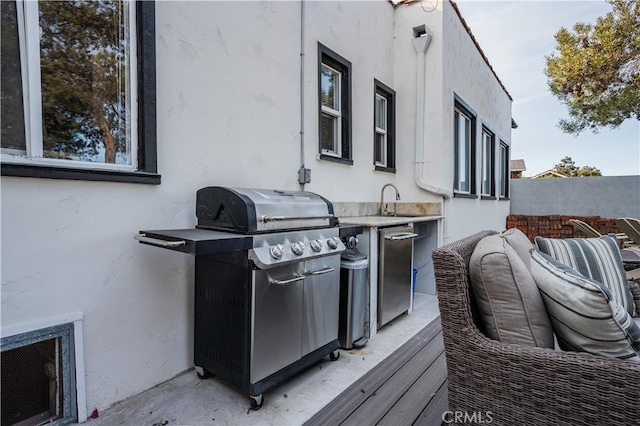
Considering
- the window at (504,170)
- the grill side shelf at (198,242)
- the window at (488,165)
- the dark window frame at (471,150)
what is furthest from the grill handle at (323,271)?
the window at (504,170)

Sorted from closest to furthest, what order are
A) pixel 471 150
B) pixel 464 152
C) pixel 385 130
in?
pixel 385 130
pixel 464 152
pixel 471 150

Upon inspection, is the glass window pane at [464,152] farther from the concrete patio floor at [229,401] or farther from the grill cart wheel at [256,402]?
the grill cart wheel at [256,402]

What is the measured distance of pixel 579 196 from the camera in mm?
9219

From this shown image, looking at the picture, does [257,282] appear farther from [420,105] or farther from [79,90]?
[420,105]

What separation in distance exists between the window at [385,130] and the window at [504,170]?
5.41 meters

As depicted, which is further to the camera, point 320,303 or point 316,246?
point 320,303

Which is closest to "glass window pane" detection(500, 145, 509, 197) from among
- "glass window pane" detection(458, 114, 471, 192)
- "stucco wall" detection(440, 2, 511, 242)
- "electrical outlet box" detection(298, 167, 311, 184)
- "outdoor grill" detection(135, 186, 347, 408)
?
"stucco wall" detection(440, 2, 511, 242)

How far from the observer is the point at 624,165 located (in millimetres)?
10680

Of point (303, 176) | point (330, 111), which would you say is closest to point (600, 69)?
point (330, 111)

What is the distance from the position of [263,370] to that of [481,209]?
6314 mm

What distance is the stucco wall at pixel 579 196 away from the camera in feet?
28.3

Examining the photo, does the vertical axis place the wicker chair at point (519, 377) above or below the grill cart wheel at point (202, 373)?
above

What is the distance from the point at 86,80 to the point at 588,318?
2.65 m

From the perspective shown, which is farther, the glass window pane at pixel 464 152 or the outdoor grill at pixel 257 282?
the glass window pane at pixel 464 152
